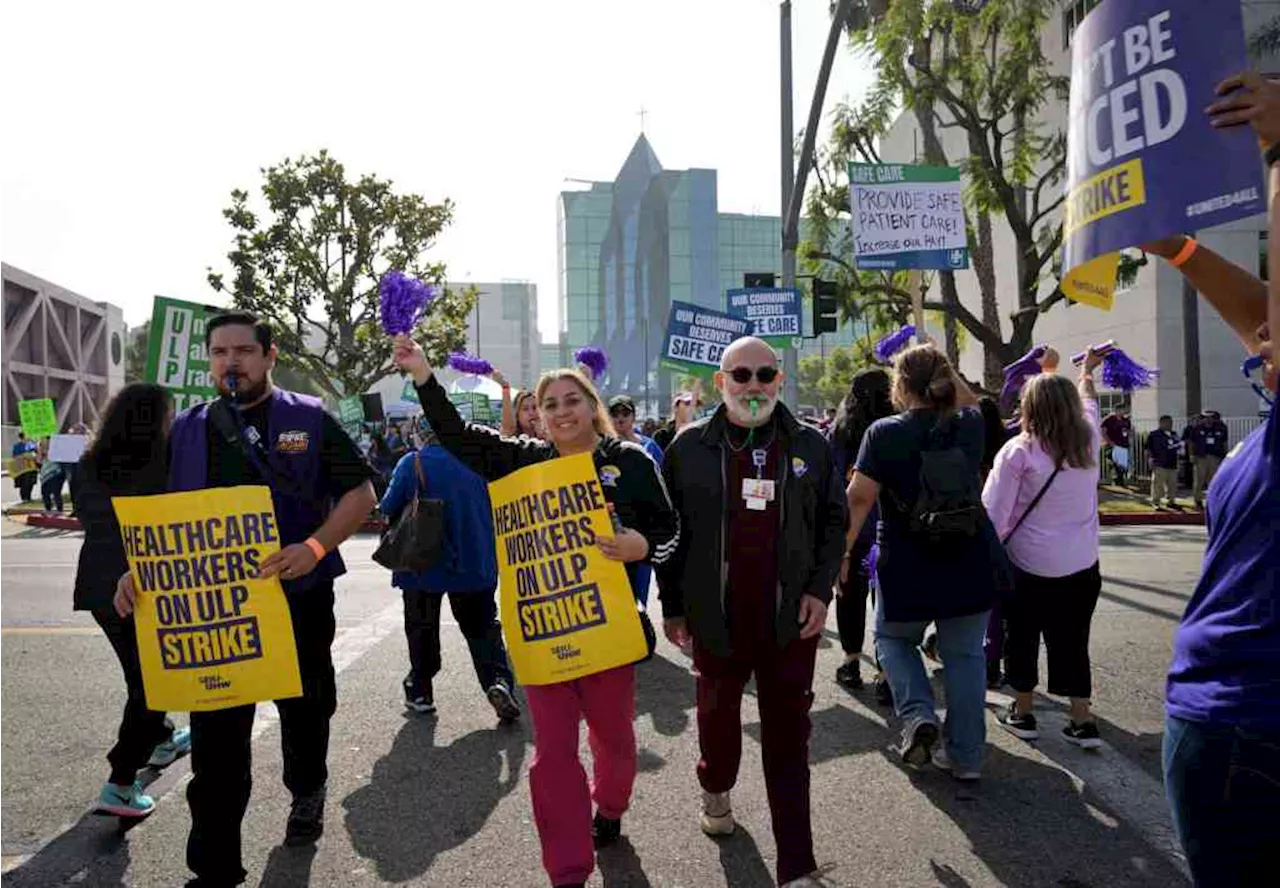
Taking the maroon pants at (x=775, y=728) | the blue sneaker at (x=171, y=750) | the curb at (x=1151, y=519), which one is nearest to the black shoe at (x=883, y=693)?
the maroon pants at (x=775, y=728)

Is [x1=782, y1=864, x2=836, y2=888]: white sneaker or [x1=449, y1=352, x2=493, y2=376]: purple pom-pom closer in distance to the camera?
[x1=782, y1=864, x2=836, y2=888]: white sneaker

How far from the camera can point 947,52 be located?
20.1 metres

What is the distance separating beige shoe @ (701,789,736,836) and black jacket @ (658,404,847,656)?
0.70 m

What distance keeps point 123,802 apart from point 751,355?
3.13m

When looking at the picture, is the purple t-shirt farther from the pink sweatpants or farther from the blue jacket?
the blue jacket

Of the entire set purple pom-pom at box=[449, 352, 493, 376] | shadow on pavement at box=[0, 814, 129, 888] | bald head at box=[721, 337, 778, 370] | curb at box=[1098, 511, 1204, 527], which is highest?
purple pom-pom at box=[449, 352, 493, 376]

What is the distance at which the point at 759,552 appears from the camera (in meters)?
3.57

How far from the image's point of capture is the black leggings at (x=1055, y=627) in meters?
4.95

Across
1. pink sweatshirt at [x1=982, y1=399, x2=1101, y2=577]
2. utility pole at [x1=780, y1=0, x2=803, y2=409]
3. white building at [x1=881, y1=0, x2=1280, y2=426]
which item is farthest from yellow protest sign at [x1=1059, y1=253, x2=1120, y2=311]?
white building at [x1=881, y1=0, x2=1280, y2=426]

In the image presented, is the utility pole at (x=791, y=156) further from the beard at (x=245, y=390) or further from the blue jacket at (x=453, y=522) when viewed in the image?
the beard at (x=245, y=390)

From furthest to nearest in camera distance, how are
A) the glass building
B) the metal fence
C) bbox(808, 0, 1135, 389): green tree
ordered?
the glass building, the metal fence, bbox(808, 0, 1135, 389): green tree

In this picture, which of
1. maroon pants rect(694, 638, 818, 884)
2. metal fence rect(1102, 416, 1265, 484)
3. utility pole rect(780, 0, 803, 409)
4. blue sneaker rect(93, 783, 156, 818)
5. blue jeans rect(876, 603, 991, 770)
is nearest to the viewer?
maroon pants rect(694, 638, 818, 884)

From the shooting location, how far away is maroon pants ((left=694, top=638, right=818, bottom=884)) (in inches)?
132

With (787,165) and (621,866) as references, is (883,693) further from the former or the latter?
(787,165)
